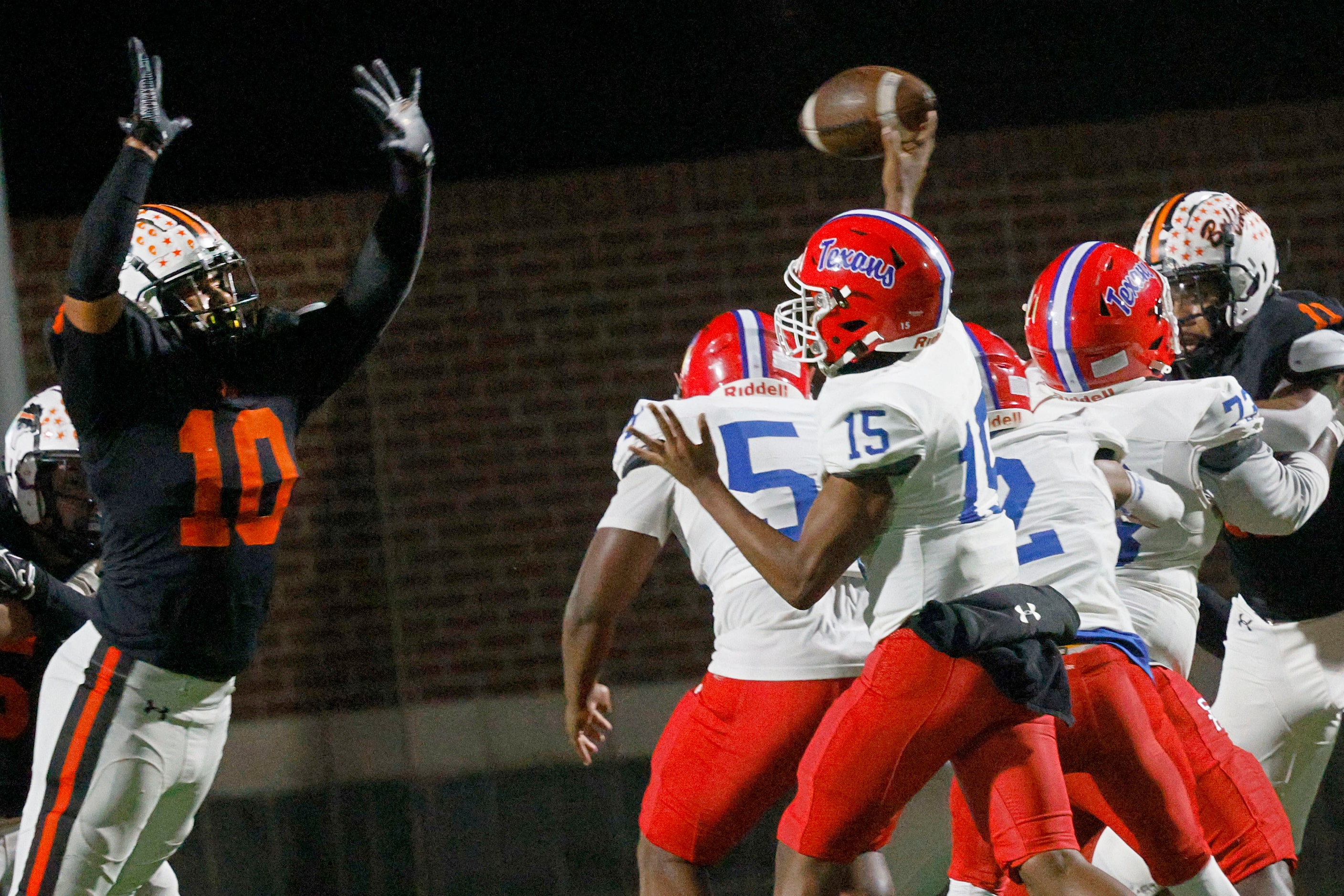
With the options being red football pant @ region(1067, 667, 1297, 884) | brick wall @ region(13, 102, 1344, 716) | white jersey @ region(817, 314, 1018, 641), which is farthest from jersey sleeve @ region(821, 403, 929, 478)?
brick wall @ region(13, 102, 1344, 716)

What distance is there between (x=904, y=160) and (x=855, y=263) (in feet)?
5.51

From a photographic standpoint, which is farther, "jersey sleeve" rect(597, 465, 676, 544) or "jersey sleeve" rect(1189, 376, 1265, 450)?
"jersey sleeve" rect(597, 465, 676, 544)

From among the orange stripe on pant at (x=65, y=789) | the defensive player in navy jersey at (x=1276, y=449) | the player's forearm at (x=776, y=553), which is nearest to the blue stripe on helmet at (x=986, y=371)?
the player's forearm at (x=776, y=553)

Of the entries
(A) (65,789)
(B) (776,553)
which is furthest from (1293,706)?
(A) (65,789)

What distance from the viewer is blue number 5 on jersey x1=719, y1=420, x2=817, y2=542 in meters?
3.10

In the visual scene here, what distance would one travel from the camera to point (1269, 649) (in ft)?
12.4

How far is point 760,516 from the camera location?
10.2ft

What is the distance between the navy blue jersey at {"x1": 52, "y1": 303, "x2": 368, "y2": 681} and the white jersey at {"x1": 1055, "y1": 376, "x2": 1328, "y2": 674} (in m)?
1.88

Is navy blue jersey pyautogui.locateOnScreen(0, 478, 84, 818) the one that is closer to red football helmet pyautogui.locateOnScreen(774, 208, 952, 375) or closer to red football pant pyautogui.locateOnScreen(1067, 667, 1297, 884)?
red football helmet pyautogui.locateOnScreen(774, 208, 952, 375)

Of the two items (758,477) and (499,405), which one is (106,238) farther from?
(499,405)

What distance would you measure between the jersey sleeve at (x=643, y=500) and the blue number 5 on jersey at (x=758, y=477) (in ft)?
0.53

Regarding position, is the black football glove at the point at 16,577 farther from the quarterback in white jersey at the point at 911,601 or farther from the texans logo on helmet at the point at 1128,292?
the texans logo on helmet at the point at 1128,292

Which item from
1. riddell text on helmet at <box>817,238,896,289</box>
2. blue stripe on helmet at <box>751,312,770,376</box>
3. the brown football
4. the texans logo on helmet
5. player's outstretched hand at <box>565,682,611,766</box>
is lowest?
player's outstretched hand at <box>565,682,611,766</box>

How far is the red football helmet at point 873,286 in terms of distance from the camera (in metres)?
2.64
